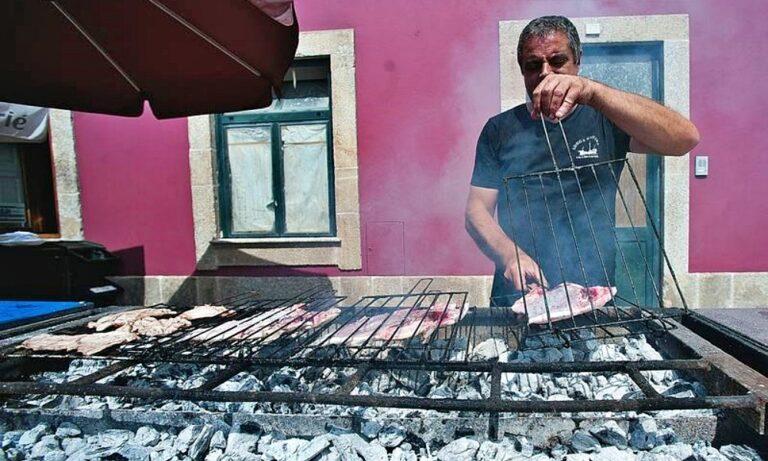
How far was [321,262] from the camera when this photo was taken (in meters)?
6.03

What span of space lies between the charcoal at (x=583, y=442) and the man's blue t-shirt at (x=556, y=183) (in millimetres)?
1318

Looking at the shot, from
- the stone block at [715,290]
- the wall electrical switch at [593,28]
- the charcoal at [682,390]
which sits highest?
the wall electrical switch at [593,28]

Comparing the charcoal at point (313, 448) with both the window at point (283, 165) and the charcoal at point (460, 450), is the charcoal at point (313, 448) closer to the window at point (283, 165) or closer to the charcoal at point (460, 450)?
the charcoal at point (460, 450)

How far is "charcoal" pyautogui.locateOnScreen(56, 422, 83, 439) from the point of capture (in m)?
1.92

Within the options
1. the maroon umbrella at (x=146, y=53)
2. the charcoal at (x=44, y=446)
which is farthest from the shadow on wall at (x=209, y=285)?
the charcoal at (x=44, y=446)

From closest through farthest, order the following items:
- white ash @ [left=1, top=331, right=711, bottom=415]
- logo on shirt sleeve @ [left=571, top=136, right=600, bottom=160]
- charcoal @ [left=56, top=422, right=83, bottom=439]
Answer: charcoal @ [left=56, top=422, right=83, bottom=439]
white ash @ [left=1, top=331, right=711, bottom=415]
logo on shirt sleeve @ [left=571, top=136, right=600, bottom=160]

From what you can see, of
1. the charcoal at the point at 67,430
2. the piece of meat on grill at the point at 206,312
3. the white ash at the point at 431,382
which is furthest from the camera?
the piece of meat on grill at the point at 206,312

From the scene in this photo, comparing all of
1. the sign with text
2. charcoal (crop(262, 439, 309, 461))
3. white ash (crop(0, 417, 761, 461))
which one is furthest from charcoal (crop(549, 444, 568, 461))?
the sign with text

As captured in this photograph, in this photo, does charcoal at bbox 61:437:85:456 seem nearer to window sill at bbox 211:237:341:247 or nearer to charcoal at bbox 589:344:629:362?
charcoal at bbox 589:344:629:362

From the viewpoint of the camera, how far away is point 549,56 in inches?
104

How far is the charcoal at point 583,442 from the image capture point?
1597 millimetres

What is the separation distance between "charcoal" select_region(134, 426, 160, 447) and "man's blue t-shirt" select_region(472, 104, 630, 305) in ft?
6.67

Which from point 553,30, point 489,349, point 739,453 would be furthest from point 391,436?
point 553,30

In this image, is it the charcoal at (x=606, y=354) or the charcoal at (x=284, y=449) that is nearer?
the charcoal at (x=284, y=449)
